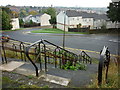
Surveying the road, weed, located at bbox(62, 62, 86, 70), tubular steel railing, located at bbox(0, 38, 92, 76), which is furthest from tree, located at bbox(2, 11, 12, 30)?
weed, located at bbox(62, 62, 86, 70)

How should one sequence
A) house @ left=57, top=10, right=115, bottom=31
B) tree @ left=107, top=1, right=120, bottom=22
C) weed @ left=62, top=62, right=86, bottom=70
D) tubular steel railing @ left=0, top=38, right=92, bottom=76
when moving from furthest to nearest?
house @ left=57, top=10, right=115, bottom=31, tree @ left=107, top=1, right=120, bottom=22, weed @ left=62, top=62, right=86, bottom=70, tubular steel railing @ left=0, top=38, right=92, bottom=76

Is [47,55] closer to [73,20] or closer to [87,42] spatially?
[87,42]

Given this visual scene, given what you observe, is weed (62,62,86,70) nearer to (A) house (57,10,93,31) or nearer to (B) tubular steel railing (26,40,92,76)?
(B) tubular steel railing (26,40,92,76)

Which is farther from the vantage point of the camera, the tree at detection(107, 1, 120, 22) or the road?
the tree at detection(107, 1, 120, 22)

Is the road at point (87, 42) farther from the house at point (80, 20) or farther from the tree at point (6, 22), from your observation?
the house at point (80, 20)

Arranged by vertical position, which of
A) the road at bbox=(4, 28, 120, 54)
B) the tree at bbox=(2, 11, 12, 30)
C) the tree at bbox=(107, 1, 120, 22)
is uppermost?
the tree at bbox=(107, 1, 120, 22)

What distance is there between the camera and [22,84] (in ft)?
8.04

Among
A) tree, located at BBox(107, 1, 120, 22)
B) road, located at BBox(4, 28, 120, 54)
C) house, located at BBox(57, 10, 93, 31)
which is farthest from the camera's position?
house, located at BBox(57, 10, 93, 31)

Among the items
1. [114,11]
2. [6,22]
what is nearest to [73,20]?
[114,11]

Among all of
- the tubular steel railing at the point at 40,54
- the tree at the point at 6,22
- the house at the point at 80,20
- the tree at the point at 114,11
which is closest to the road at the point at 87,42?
the tree at the point at 114,11

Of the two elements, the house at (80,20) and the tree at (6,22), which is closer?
the tree at (6,22)

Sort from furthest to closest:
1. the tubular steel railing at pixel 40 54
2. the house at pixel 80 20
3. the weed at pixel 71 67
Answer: the house at pixel 80 20, the weed at pixel 71 67, the tubular steel railing at pixel 40 54

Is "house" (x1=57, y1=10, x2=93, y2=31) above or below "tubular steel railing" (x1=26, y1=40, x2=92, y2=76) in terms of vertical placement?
above

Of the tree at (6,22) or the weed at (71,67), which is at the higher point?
the tree at (6,22)
